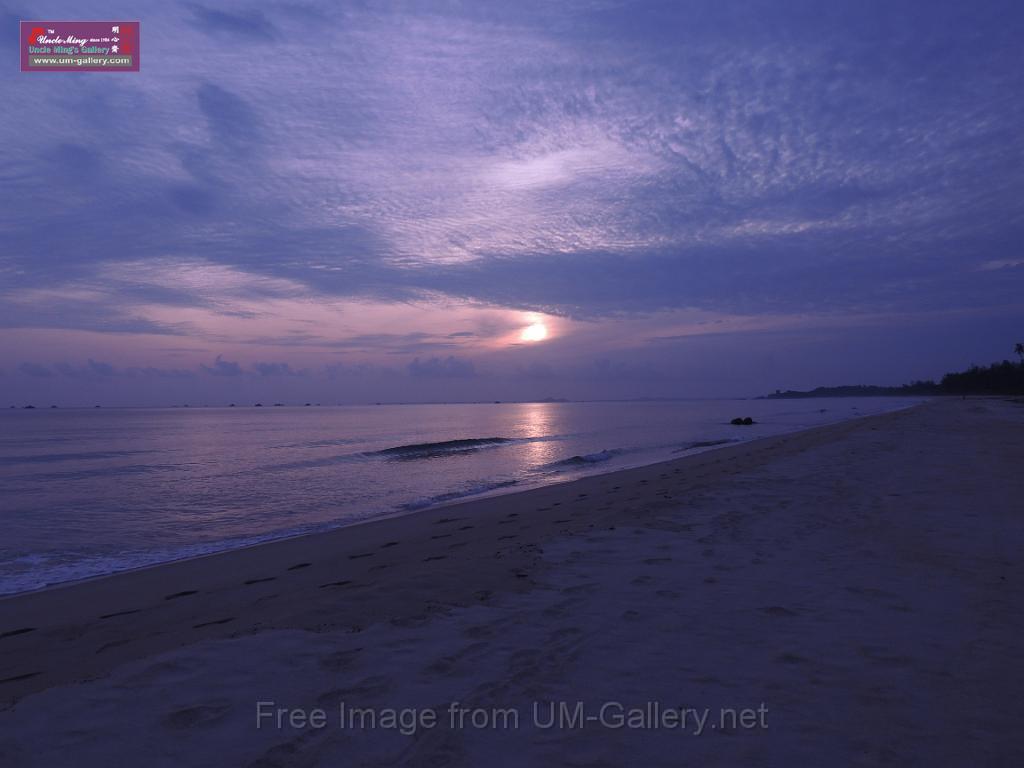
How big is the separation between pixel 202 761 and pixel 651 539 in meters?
7.19

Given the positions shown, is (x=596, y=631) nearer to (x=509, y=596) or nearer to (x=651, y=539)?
(x=509, y=596)

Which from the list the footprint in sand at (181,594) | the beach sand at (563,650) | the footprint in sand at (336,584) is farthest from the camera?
the footprint in sand at (181,594)

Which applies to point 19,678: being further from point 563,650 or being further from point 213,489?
point 213,489

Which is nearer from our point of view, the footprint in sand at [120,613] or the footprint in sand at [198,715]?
the footprint in sand at [198,715]

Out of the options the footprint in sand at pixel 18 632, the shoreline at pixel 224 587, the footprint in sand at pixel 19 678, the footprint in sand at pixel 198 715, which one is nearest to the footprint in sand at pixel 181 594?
the shoreline at pixel 224 587

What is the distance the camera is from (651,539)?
937cm

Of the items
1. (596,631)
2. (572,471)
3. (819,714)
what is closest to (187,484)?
(572,471)

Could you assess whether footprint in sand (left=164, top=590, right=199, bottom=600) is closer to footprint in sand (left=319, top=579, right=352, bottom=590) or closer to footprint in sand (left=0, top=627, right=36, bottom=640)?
footprint in sand (left=0, top=627, right=36, bottom=640)

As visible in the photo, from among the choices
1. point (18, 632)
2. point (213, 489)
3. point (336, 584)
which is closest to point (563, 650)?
point (336, 584)

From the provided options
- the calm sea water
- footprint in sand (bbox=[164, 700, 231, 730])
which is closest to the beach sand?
footprint in sand (bbox=[164, 700, 231, 730])

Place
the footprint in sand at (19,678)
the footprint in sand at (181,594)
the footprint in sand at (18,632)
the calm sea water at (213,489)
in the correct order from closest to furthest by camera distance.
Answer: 1. the footprint in sand at (19,678)
2. the footprint in sand at (18,632)
3. the footprint in sand at (181,594)
4. the calm sea water at (213,489)

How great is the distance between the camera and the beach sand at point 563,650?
3.72 metres

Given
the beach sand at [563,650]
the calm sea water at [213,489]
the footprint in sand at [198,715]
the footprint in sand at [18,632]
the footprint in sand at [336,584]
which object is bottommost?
the calm sea water at [213,489]

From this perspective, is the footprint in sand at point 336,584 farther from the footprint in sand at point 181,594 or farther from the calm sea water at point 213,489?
the calm sea water at point 213,489
